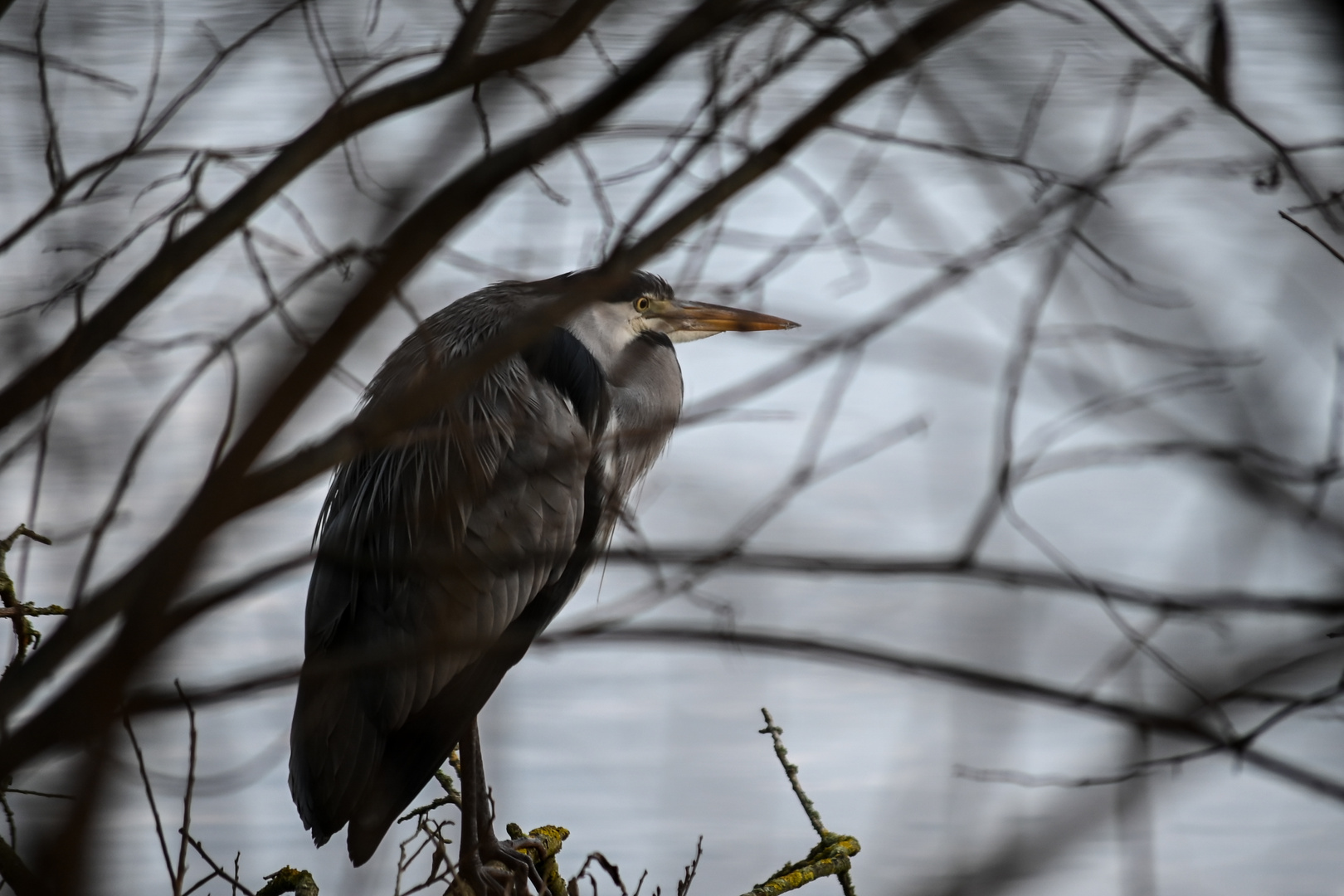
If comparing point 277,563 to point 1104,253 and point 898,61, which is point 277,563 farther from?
point 1104,253

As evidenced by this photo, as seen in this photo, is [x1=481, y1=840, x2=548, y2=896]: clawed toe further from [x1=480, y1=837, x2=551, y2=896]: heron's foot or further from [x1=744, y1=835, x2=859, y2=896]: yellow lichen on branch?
[x1=744, y1=835, x2=859, y2=896]: yellow lichen on branch

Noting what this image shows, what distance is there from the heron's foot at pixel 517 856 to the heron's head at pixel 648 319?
1.15 meters

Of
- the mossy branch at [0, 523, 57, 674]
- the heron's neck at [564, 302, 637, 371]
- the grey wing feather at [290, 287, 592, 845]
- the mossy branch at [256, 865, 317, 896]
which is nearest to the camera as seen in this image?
the mossy branch at [0, 523, 57, 674]

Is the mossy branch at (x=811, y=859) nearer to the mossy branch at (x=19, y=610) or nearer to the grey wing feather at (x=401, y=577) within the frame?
the grey wing feather at (x=401, y=577)

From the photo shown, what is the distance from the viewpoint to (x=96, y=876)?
0.63 meters

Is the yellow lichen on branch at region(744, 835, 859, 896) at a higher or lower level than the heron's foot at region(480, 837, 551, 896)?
lower

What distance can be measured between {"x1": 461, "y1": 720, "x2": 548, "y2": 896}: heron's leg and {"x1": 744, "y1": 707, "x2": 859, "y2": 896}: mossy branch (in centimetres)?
69

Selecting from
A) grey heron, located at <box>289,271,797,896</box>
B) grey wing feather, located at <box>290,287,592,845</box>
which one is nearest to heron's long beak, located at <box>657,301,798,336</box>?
grey heron, located at <box>289,271,797,896</box>

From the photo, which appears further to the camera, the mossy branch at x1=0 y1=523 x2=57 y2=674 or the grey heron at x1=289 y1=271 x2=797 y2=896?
the grey heron at x1=289 y1=271 x2=797 y2=896

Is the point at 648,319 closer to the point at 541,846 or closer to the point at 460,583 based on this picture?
the point at 460,583

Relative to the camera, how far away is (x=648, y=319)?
10.5ft

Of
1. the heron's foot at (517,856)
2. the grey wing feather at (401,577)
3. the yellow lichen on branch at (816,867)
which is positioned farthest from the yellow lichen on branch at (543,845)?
the yellow lichen on branch at (816,867)

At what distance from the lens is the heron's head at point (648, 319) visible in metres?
3.15

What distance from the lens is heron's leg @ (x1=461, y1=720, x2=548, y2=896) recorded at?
263 cm
